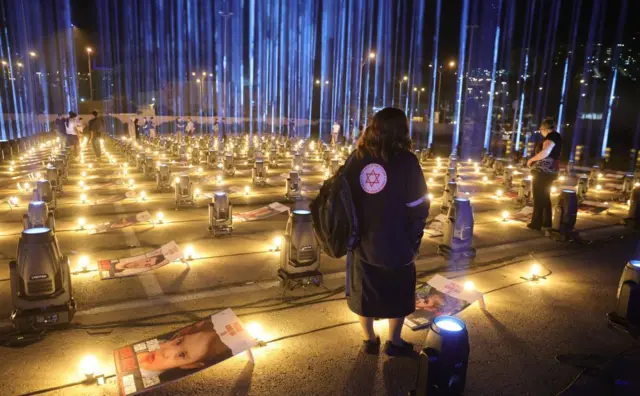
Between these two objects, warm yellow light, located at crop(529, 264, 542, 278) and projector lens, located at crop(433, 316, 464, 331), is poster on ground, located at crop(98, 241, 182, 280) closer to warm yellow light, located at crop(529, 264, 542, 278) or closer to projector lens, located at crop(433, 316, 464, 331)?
projector lens, located at crop(433, 316, 464, 331)

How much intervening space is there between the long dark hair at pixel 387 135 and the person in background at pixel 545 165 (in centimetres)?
531

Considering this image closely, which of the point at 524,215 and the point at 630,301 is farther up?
the point at 630,301

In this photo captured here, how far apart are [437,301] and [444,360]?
2.13 meters

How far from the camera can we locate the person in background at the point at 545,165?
7.67 meters

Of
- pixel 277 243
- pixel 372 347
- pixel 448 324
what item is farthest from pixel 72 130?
pixel 448 324

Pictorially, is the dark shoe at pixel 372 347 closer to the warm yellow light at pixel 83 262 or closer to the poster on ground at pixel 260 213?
the warm yellow light at pixel 83 262

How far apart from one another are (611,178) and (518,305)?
1611 centimetres

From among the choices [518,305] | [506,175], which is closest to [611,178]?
[506,175]

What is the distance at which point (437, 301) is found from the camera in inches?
196

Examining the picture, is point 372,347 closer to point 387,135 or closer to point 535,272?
point 387,135

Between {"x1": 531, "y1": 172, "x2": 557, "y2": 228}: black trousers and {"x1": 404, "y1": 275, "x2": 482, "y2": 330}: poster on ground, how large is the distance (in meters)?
4.00

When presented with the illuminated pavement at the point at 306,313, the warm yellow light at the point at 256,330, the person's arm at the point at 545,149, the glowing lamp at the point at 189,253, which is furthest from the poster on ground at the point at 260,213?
the person's arm at the point at 545,149

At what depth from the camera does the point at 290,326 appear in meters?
4.54

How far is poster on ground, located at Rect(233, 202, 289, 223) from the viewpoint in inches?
377
